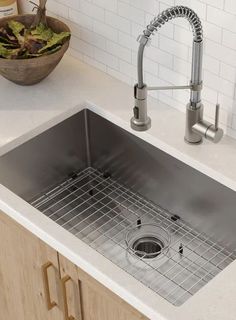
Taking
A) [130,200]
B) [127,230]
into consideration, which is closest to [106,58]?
[130,200]

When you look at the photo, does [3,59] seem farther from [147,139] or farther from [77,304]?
[77,304]

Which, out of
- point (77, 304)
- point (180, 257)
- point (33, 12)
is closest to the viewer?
point (77, 304)

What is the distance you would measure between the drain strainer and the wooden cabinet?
27 centimetres

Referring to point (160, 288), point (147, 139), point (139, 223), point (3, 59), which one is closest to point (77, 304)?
point (160, 288)

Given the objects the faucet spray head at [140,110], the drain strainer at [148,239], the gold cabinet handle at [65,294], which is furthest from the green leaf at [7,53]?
the gold cabinet handle at [65,294]

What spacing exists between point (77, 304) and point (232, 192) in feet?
1.69

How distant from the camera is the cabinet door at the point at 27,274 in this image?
2184mm

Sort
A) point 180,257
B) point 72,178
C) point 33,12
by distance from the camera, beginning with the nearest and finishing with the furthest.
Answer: point 180,257 → point 72,178 → point 33,12

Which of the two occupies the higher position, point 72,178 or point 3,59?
point 3,59

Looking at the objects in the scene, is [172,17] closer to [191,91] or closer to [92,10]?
[191,91]

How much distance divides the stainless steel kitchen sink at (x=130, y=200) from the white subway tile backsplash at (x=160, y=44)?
0.18 metres

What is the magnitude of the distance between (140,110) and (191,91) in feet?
0.54

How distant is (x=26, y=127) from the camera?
94.3 inches

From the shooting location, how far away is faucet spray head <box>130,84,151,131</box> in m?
2.09
